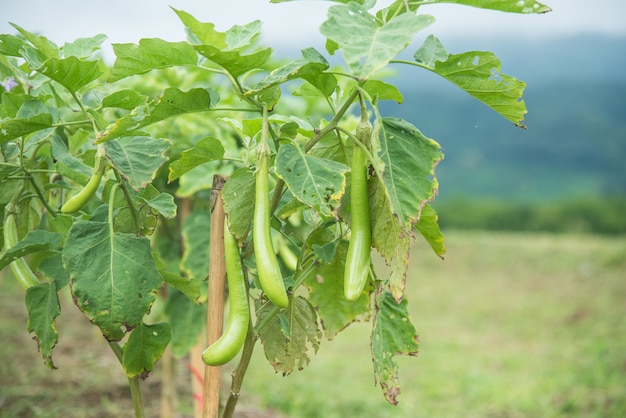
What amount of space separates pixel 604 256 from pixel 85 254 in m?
5.12

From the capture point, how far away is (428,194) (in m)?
0.84

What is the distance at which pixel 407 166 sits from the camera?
0.86 meters

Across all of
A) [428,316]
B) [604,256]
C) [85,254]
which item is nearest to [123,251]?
[85,254]

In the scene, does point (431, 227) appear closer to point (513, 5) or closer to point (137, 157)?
point (513, 5)

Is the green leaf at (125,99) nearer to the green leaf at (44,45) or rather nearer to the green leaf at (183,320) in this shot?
the green leaf at (44,45)

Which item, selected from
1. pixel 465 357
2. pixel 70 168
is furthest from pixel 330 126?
pixel 465 357

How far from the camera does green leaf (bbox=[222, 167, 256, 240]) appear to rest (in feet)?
2.99

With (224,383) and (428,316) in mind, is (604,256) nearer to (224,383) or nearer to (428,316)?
(428,316)

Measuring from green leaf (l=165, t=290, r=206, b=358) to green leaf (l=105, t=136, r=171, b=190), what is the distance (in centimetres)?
98

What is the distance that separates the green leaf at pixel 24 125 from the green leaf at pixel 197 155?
199mm

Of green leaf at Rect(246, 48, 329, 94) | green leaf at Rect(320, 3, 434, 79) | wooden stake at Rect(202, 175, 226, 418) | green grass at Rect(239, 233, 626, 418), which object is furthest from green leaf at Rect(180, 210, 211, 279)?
green grass at Rect(239, 233, 626, 418)

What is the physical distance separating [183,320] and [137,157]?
1.06 metres

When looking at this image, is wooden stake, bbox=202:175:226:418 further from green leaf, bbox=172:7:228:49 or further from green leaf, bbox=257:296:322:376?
green leaf, bbox=172:7:228:49

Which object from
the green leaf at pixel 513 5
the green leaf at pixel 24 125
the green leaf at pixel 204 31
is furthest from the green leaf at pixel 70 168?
the green leaf at pixel 513 5
